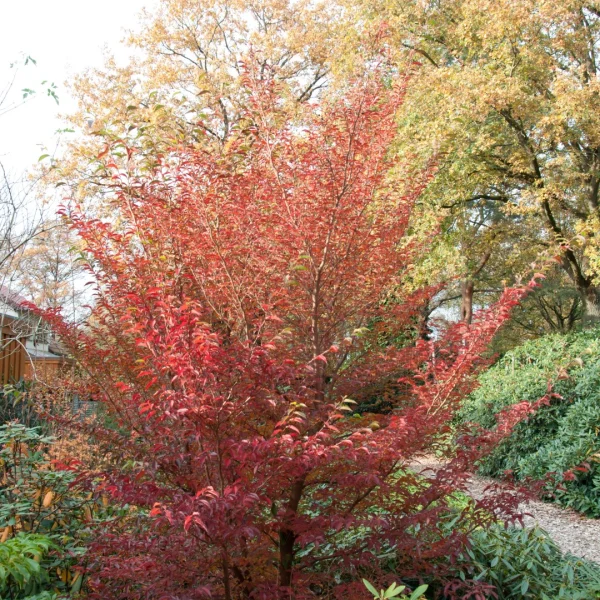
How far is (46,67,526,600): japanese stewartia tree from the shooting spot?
2676 millimetres

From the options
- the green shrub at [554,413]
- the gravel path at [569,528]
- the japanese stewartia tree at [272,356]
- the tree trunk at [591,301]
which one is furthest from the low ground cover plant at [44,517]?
the tree trunk at [591,301]

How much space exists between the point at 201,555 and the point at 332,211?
69.1 inches

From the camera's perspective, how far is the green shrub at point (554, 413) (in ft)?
22.9

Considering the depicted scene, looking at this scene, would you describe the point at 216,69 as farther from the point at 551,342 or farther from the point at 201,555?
the point at 201,555

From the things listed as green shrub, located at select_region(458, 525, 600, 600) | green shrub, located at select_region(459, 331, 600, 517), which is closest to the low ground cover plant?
green shrub, located at select_region(458, 525, 600, 600)

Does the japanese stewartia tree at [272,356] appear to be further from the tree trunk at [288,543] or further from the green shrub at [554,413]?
the green shrub at [554,413]

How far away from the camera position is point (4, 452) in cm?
448

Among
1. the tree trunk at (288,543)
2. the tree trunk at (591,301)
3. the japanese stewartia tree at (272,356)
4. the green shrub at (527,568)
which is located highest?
the tree trunk at (591,301)

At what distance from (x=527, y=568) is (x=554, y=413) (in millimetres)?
4044

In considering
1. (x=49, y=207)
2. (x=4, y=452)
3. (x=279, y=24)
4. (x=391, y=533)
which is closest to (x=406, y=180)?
(x=391, y=533)

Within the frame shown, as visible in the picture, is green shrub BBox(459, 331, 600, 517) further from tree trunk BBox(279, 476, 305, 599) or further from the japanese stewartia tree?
tree trunk BBox(279, 476, 305, 599)

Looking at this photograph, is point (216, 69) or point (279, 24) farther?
point (279, 24)

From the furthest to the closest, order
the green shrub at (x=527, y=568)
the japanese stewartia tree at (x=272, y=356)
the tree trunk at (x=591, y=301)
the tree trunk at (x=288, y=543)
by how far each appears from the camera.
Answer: the tree trunk at (x=591, y=301) < the green shrub at (x=527, y=568) < the tree trunk at (x=288, y=543) < the japanese stewartia tree at (x=272, y=356)

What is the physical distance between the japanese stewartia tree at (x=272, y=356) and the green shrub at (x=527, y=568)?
2.19ft
